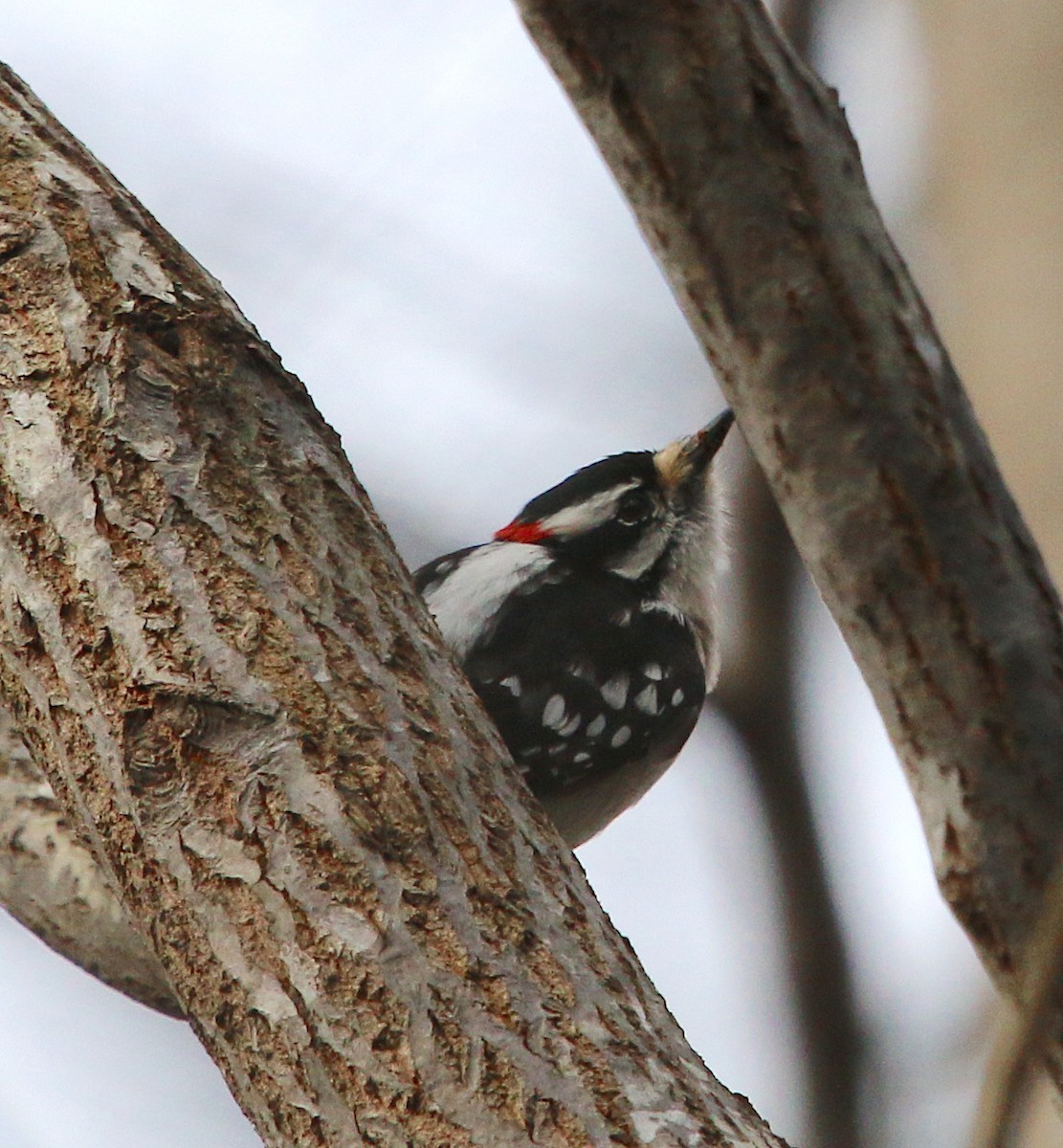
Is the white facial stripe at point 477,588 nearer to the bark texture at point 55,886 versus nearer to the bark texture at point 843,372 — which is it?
the bark texture at point 55,886

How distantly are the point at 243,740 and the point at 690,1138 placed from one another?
0.71 metres

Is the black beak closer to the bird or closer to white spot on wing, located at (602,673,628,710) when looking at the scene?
the bird

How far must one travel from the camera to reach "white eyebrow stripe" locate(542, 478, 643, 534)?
366cm

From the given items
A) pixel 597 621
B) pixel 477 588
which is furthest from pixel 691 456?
pixel 477 588

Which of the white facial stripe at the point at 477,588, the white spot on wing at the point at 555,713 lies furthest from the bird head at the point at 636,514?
the white spot on wing at the point at 555,713

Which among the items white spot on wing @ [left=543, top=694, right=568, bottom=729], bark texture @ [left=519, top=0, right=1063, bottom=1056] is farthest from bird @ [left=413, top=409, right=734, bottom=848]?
bark texture @ [left=519, top=0, right=1063, bottom=1056]

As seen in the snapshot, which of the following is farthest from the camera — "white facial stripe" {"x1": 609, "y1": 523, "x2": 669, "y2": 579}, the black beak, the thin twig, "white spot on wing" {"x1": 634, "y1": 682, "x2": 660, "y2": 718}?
the black beak

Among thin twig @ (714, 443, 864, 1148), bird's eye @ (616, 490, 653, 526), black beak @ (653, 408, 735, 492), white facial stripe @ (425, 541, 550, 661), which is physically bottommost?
thin twig @ (714, 443, 864, 1148)

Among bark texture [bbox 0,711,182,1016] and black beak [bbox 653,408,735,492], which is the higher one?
black beak [bbox 653,408,735,492]

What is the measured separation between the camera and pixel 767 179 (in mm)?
1651

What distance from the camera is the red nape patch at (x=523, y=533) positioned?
368cm

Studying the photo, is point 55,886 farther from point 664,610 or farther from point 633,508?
point 633,508

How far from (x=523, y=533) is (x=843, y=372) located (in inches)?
82.9

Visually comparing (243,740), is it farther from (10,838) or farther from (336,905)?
(10,838)
